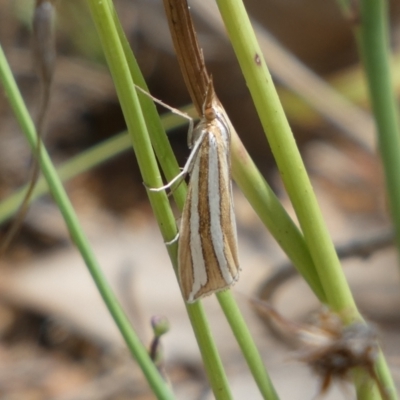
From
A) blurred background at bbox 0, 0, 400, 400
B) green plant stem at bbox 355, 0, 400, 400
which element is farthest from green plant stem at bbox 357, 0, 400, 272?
blurred background at bbox 0, 0, 400, 400

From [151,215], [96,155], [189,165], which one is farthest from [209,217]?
[151,215]

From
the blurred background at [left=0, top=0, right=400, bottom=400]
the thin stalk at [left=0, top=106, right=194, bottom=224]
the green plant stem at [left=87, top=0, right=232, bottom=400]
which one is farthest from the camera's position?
the blurred background at [left=0, top=0, right=400, bottom=400]

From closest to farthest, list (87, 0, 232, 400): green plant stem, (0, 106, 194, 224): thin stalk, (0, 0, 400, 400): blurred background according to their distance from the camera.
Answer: (87, 0, 232, 400): green plant stem < (0, 106, 194, 224): thin stalk < (0, 0, 400, 400): blurred background

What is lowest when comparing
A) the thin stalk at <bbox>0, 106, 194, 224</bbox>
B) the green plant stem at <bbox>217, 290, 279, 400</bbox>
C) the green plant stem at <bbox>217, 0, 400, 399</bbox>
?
the green plant stem at <bbox>217, 290, 279, 400</bbox>

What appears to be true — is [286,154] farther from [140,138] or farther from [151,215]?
[151,215]

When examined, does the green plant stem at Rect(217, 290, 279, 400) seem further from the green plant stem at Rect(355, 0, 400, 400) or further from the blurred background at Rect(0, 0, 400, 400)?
the blurred background at Rect(0, 0, 400, 400)

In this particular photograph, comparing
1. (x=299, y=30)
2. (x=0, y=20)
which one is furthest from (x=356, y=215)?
(x=0, y=20)
